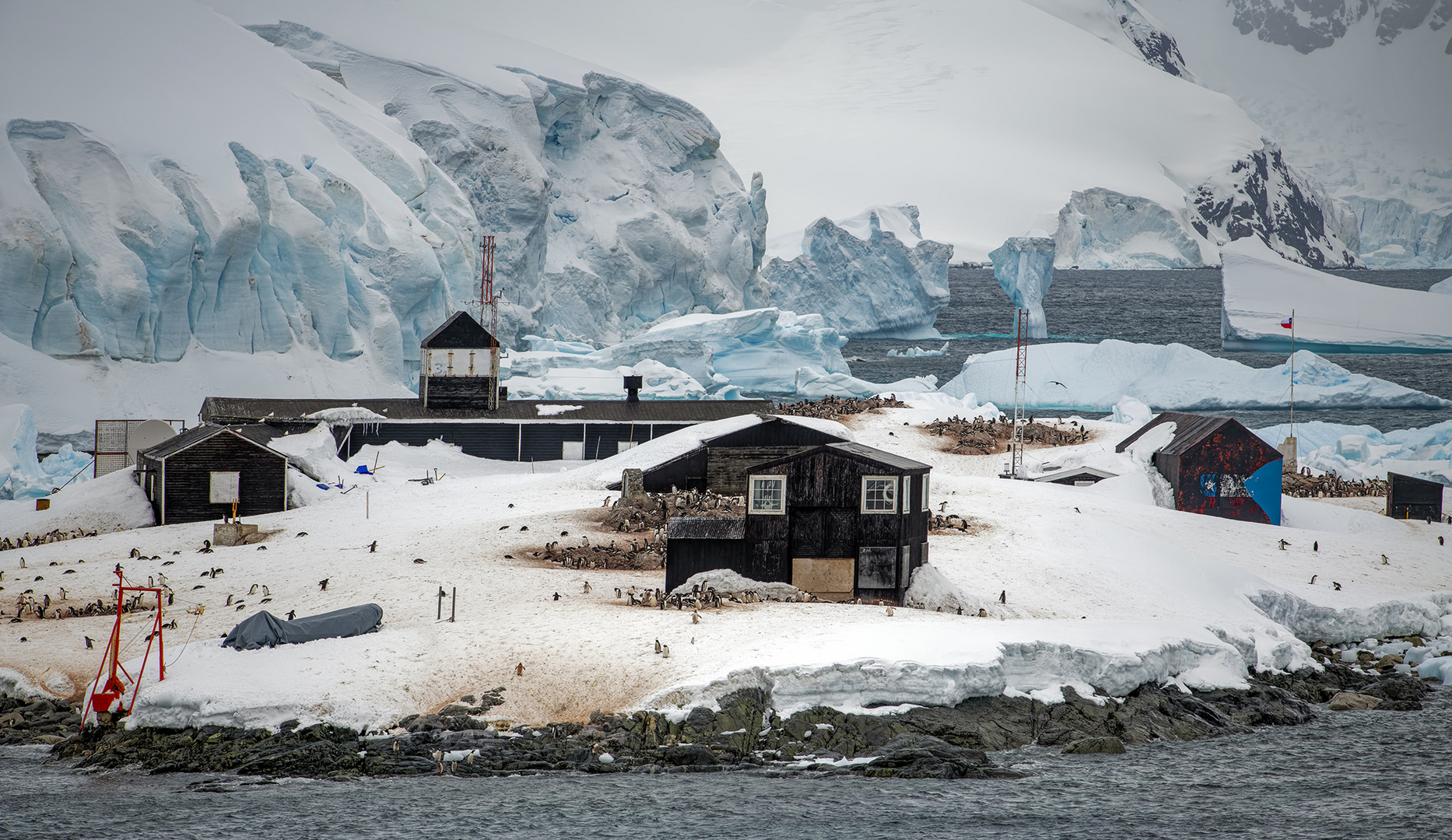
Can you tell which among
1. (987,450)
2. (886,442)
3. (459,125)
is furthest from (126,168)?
(987,450)

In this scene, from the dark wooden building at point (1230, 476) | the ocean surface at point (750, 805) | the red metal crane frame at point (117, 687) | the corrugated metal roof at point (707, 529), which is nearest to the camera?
the ocean surface at point (750, 805)

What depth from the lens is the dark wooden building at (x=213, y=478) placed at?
107ft

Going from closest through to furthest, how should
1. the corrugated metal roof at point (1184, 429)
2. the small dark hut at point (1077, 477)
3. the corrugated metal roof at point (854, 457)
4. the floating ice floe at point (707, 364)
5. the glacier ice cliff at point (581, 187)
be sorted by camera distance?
1. the corrugated metal roof at point (854, 457)
2. the corrugated metal roof at point (1184, 429)
3. the small dark hut at point (1077, 477)
4. the floating ice floe at point (707, 364)
5. the glacier ice cliff at point (581, 187)

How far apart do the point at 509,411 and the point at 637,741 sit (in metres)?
28.7

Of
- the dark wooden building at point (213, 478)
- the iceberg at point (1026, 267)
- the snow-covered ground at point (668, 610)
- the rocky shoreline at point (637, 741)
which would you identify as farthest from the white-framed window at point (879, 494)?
the iceberg at point (1026, 267)

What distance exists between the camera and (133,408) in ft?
159

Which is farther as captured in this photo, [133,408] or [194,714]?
[133,408]

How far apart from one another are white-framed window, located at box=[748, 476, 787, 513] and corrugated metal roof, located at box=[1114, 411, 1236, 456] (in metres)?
17.9

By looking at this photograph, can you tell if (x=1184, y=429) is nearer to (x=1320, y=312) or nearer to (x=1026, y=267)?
(x=1320, y=312)

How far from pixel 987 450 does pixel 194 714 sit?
101 ft

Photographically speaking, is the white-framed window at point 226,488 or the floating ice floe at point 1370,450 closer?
the white-framed window at point 226,488

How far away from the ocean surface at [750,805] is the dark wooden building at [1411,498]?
23.4m

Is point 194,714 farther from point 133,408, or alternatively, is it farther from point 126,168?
point 126,168

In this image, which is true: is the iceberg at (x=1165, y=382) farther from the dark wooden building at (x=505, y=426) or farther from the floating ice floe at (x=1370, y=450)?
the dark wooden building at (x=505, y=426)
